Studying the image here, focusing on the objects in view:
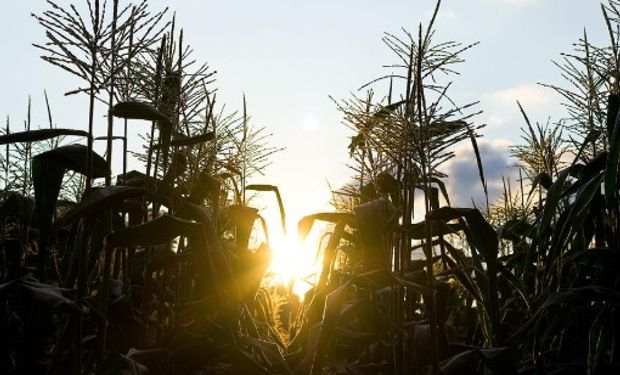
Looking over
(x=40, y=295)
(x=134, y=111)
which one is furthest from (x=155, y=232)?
(x=134, y=111)

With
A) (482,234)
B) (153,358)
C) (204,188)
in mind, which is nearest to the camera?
(482,234)

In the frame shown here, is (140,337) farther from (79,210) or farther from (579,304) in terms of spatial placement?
(579,304)

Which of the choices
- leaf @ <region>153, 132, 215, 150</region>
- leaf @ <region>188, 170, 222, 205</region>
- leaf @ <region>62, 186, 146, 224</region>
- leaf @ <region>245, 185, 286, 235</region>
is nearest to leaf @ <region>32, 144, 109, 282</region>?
leaf @ <region>62, 186, 146, 224</region>

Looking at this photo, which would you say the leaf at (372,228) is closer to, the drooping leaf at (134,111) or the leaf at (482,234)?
the leaf at (482,234)

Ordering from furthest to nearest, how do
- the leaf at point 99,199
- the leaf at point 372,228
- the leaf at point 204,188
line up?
the leaf at point 204,188
the leaf at point 372,228
the leaf at point 99,199

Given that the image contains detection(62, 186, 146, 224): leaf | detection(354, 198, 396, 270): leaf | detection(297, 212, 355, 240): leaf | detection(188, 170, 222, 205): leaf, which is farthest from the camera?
detection(188, 170, 222, 205): leaf

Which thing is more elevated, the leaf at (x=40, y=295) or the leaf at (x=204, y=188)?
the leaf at (x=204, y=188)

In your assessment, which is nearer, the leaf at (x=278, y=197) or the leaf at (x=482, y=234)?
the leaf at (x=482, y=234)

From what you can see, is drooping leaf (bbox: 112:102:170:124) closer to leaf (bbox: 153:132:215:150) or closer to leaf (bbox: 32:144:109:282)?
leaf (bbox: 32:144:109:282)

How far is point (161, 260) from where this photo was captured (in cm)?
238

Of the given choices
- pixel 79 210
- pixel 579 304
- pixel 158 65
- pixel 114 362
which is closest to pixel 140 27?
pixel 158 65

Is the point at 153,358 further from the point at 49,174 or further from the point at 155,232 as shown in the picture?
the point at 49,174

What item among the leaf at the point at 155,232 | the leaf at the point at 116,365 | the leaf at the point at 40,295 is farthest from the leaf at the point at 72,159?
the leaf at the point at 116,365

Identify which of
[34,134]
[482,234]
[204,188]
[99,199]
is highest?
[34,134]
